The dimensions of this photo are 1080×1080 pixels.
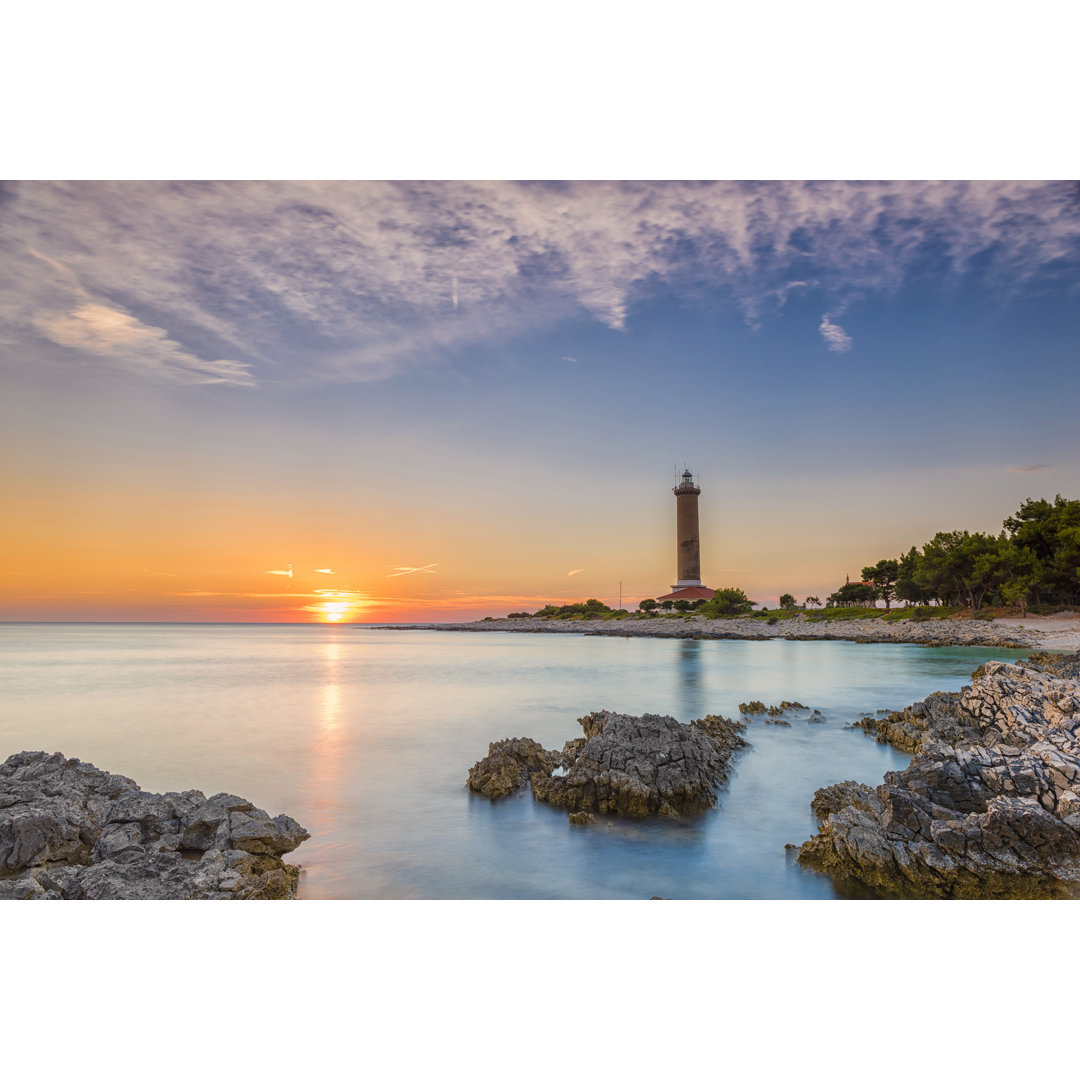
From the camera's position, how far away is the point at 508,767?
15.5 ft

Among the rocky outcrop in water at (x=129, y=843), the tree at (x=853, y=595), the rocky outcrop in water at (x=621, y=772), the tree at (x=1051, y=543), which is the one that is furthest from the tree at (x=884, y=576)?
the rocky outcrop in water at (x=129, y=843)

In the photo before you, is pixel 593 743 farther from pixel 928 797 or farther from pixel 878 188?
pixel 878 188

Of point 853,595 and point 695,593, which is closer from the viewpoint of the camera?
point 695,593

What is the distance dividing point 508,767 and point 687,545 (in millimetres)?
Answer: 37629

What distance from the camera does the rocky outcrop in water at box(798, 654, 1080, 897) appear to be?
110 inches

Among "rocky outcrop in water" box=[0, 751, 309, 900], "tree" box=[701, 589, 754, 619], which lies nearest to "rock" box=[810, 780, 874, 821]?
"rocky outcrop in water" box=[0, 751, 309, 900]

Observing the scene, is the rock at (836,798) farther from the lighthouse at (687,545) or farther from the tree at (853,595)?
the tree at (853,595)

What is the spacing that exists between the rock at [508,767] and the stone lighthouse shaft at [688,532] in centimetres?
3663

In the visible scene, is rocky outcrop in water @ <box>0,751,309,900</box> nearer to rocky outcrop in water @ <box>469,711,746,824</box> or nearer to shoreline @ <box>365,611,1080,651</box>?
rocky outcrop in water @ <box>469,711,746,824</box>

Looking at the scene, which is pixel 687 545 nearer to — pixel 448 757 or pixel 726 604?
pixel 726 604

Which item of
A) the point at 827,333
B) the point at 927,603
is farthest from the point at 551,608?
the point at 827,333

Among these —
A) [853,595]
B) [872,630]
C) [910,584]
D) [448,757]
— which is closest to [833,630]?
[872,630]

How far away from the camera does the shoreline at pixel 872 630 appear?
19500 millimetres

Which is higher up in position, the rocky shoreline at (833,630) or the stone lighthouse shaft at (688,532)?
the stone lighthouse shaft at (688,532)
